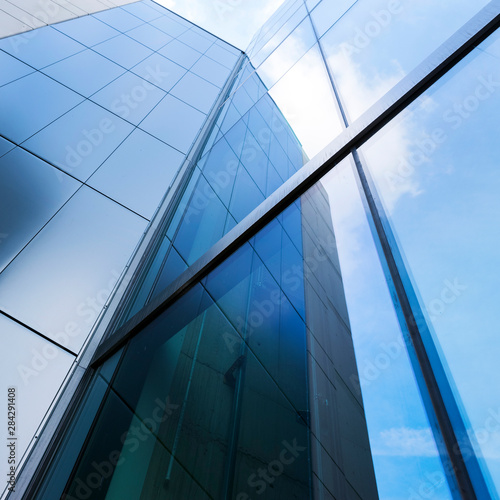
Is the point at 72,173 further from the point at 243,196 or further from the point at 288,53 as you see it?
the point at 288,53

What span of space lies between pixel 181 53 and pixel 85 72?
435 cm

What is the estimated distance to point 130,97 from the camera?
7.04 meters

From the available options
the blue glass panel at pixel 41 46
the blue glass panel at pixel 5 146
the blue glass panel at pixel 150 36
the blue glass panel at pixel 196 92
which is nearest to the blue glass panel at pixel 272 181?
the blue glass panel at pixel 5 146

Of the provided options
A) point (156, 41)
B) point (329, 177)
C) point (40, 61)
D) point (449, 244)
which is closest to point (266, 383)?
point (449, 244)

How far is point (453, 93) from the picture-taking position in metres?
2.29

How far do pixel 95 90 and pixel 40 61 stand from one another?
3.12 feet

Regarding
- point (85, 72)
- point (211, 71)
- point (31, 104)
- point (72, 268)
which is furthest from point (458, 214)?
point (211, 71)

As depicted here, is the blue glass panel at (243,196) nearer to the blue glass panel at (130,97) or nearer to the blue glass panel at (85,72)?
the blue glass panel at (130,97)

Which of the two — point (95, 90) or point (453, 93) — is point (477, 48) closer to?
point (453, 93)

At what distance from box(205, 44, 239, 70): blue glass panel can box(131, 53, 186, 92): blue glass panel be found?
2.89 m

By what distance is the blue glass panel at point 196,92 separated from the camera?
8.48m

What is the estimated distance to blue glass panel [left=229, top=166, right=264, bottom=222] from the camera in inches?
172

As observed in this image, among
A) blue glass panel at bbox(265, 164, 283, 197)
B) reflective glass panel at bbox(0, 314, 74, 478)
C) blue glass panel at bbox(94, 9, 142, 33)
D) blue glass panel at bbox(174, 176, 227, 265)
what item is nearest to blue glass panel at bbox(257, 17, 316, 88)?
blue glass panel at bbox(265, 164, 283, 197)

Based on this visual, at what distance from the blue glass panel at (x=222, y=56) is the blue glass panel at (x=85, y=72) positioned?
5.11 metres
